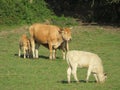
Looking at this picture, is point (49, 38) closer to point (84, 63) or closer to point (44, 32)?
point (44, 32)

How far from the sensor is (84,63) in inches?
595

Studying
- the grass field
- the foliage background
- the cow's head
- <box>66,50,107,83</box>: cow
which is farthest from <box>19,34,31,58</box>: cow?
the foliage background

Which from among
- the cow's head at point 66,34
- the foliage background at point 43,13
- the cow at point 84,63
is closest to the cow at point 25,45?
the cow's head at point 66,34

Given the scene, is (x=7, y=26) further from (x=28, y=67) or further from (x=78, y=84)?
(x=78, y=84)

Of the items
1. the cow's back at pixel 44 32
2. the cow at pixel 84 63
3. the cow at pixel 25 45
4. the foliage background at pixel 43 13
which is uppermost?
the cow at pixel 84 63

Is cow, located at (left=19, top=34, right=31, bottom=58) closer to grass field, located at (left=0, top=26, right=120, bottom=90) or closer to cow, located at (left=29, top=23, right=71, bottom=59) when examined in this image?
cow, located at (left=29, top=23, right=71, bottom=59)

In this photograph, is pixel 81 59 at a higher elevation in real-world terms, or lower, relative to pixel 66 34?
higher

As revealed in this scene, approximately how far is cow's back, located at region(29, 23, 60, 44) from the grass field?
2.76 ft

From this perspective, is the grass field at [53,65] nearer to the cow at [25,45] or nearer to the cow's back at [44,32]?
the cow at [25,45]

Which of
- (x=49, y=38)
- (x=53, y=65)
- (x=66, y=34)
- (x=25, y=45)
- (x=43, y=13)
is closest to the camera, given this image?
(x=53, y=65)

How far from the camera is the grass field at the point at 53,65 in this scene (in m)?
15.1

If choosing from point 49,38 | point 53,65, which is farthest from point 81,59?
point 49,38

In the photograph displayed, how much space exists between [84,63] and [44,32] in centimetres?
730

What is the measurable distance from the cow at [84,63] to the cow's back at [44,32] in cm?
657
